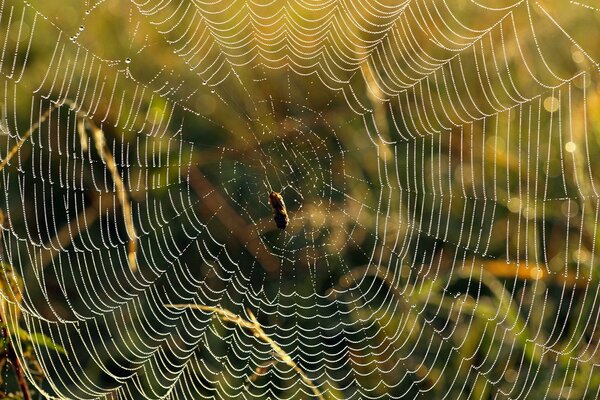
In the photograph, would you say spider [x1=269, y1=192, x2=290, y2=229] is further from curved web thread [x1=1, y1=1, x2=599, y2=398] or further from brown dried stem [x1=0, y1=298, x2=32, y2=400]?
brown dried stem [x1=0, y1=298, x2=32, y2=400]

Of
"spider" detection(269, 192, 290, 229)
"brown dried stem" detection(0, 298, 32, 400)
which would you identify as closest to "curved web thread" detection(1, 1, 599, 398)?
"spider" detection(269, 192, 290, 229)

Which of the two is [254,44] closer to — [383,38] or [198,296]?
[383,38]

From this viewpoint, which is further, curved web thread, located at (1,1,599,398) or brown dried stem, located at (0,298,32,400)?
curved web thread, located at (1,1,599,398)

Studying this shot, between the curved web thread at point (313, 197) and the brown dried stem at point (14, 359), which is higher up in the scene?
the curved web thread at point (313, 197)

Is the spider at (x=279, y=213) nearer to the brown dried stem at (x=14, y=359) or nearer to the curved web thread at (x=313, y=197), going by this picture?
the curved web thread at (x=313, y=197)

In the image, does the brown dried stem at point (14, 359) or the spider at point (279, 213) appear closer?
the brown dried stem at point (14, 359)

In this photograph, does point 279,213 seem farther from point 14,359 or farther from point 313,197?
point 14,359

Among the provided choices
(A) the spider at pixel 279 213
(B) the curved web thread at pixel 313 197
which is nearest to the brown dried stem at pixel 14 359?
(B) the curved web thread at pixel 313 197

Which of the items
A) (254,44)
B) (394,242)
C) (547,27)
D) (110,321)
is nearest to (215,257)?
(110,321)
